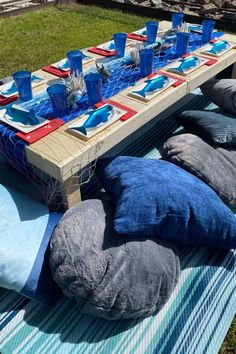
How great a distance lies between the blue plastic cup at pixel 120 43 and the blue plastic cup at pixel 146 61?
1.11 feet

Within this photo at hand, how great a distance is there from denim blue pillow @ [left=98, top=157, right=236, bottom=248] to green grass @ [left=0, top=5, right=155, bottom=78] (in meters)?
2.80

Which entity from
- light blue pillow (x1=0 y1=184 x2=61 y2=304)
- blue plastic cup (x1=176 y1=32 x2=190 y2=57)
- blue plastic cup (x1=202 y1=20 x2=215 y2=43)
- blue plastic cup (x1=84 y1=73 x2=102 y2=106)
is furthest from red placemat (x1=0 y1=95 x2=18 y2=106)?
blue plastic cup (x1=202 y1=20 x2=215 y2=43)

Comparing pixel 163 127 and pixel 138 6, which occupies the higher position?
pixel 138 6

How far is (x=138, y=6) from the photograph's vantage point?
5.81 metres

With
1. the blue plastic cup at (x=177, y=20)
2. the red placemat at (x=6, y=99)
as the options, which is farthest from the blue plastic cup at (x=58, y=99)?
the blue plastic cup at (x=177, y=20)

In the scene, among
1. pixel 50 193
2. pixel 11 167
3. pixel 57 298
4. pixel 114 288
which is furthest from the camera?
pixel 11 167

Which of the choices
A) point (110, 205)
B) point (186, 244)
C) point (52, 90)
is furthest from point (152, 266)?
point (52, 90)

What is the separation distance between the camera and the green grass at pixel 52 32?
13.9 feet

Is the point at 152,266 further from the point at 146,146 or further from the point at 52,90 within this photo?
the point at 146,146

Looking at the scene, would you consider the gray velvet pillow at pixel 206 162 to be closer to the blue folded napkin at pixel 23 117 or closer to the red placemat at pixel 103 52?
the blue folded napkin at pixel 23 117

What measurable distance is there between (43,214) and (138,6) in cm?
518

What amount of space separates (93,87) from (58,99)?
0.68 feet

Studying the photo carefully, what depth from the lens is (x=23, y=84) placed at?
1.96 metres

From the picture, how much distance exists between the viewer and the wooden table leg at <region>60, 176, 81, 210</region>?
1.66 m
